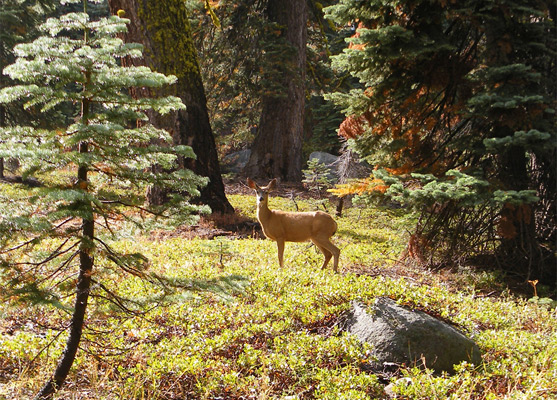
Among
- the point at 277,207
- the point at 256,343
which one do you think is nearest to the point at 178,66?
the point at 277,207

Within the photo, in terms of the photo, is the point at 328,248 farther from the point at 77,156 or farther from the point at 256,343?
the point at 77,156

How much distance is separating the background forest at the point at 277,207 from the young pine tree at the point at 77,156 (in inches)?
0.7

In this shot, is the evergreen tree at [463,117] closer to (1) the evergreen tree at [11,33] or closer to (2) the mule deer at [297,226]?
(2) the mule deer at [297,226]

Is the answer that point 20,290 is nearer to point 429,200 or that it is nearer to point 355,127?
point 429,200

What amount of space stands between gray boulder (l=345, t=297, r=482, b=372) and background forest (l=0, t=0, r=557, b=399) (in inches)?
7.1

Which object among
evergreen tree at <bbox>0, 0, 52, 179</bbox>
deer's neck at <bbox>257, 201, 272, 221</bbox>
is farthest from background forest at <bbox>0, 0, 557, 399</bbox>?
evergreen tree at <bbox>0, 0, 52, 179</bbox>

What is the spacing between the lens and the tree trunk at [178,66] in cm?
1011

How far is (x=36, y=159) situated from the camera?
271 cm

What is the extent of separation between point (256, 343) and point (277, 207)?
30.8ft

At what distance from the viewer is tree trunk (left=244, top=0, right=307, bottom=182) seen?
18.0 m

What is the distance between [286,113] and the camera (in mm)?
18734

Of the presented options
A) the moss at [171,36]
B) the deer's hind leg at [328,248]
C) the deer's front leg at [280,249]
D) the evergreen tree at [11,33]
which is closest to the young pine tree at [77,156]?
the deer's front leg at [280,249]

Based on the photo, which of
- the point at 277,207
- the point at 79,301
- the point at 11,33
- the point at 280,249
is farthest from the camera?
the point at 11,33

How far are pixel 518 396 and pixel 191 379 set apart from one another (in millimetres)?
2749
